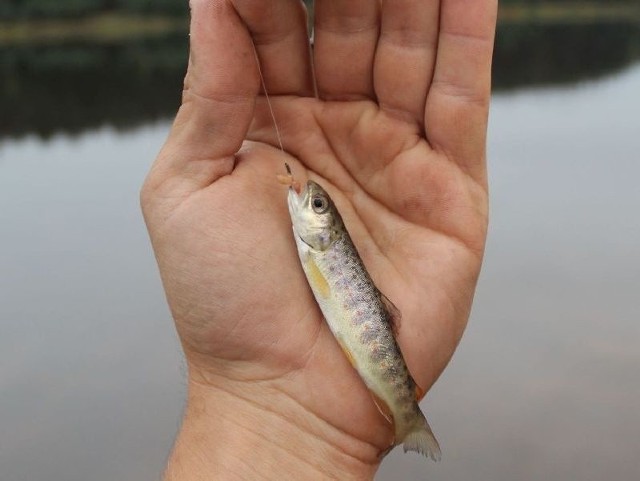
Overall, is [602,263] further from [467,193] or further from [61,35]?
[61,35]

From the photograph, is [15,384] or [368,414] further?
[15,384]

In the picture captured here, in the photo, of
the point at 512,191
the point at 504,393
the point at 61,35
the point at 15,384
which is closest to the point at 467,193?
the point at 504,393

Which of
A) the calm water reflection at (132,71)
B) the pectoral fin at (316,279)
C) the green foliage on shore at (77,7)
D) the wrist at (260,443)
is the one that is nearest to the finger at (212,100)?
the pectoral fin at (316,279)

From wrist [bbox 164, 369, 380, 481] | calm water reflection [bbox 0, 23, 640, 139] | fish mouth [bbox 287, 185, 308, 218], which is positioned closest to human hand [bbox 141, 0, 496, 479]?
wrist [bbox 164, 369, 380, 481]

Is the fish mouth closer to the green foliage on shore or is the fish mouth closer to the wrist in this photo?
the wrist

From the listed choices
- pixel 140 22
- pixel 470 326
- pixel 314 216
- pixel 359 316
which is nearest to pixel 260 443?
pixel 359 316

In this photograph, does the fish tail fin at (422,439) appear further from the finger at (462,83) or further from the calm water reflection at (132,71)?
the calm water reflection at (132,71)

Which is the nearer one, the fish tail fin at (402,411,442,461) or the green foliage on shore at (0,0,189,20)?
the fish tail fin at (402,411,442,461)
